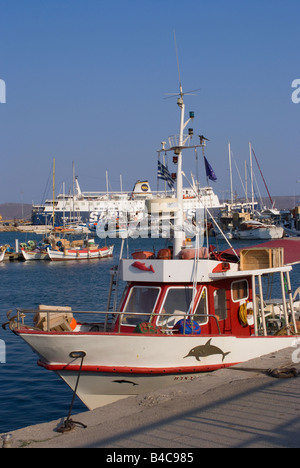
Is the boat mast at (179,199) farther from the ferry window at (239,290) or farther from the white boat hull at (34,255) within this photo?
the white boat hull at (34,255)

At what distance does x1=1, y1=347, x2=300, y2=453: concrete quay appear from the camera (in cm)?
731

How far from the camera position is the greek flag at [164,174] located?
13930 millimetres

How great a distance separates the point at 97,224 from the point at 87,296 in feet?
289

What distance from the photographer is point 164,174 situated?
14.0 meters

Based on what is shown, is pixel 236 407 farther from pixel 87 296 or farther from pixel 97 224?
pixel 97 224

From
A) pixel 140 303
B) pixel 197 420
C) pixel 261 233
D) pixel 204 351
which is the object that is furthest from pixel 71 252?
pixel 197 420

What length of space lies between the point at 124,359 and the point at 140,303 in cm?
192

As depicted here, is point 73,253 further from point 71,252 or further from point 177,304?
point 177,304

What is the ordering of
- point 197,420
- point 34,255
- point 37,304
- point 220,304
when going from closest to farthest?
point 197,420 < point 220,304 < point 37,304 < point 34,255

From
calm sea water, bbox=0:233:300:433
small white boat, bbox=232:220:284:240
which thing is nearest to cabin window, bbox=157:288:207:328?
calm sea water, bbox=0:233:300:433

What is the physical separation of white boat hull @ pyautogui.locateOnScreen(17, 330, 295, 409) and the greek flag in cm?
432

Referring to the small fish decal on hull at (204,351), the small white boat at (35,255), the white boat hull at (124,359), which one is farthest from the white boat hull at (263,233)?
the white boat hull at (124,359)

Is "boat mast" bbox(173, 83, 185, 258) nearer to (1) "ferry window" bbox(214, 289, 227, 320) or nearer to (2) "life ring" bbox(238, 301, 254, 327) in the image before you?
(1) "ferry window" bbox(214, 289, 227, 320)

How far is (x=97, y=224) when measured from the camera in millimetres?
120000
